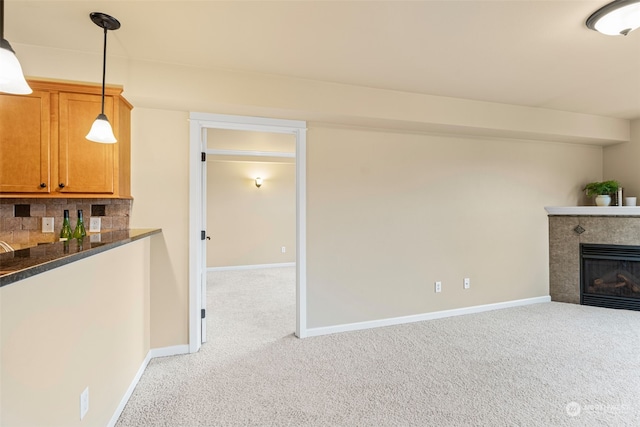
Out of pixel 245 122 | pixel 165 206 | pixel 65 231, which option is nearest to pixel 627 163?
pixel 245 122

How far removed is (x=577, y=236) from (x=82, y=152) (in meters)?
5.43

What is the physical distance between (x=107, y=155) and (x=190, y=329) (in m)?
1.59

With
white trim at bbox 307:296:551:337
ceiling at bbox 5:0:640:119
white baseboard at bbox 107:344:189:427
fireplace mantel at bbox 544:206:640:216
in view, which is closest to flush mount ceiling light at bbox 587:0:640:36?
ceiling at bbox 5:0:640:119

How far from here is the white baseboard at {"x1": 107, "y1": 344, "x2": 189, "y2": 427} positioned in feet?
6.24

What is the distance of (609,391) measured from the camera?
84.3 inches

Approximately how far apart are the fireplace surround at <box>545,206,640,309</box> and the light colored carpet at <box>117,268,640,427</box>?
0.59 metres

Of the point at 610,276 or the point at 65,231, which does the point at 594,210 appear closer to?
the point at 610,276

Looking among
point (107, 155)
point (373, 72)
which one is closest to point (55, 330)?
point (107, 155)

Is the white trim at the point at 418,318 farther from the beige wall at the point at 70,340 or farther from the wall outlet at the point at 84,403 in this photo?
the wall outlet at the point at 84,403

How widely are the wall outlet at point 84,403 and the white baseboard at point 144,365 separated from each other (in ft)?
1.24

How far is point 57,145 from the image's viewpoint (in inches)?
88.1

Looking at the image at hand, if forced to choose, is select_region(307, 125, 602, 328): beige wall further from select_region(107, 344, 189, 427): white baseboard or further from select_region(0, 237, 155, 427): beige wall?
select_region(0, 237, 155, 427): beige wall

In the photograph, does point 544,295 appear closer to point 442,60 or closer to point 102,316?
point 442,60

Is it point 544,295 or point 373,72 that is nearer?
point 373,72
